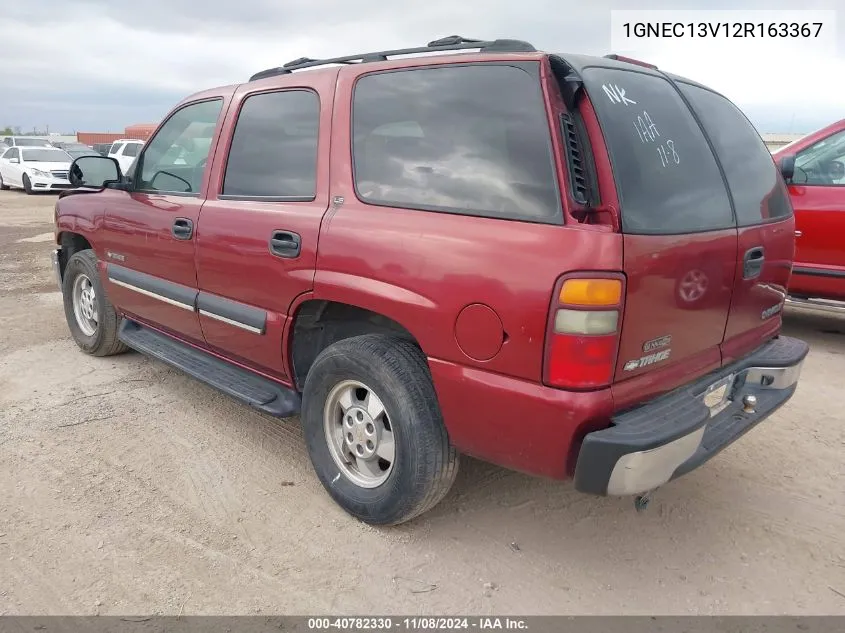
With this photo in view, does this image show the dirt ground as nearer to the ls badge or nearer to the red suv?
the red suv

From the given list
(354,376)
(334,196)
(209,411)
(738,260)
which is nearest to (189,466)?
(209,411)

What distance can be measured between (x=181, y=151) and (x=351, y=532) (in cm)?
246

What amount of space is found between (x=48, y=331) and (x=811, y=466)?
5.72 m

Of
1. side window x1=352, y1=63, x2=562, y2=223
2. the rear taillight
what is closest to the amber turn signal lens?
the rear taillight

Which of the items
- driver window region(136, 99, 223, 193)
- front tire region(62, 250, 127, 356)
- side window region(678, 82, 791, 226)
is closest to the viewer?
side window region(678, 82, 791, 226)

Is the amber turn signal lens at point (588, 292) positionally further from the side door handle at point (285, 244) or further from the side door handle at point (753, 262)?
the side door handle at point (285, 244)

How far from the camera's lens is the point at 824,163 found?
547 cm

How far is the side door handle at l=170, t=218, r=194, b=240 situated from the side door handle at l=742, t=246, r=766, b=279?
8.82 ft

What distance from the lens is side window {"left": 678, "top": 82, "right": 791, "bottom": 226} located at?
9.07ft

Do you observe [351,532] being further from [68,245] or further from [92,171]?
[68,245]

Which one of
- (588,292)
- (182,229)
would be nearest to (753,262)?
(588,292)

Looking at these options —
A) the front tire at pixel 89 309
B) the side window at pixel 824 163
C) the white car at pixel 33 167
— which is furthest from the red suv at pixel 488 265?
the white car at pixel 33 167
